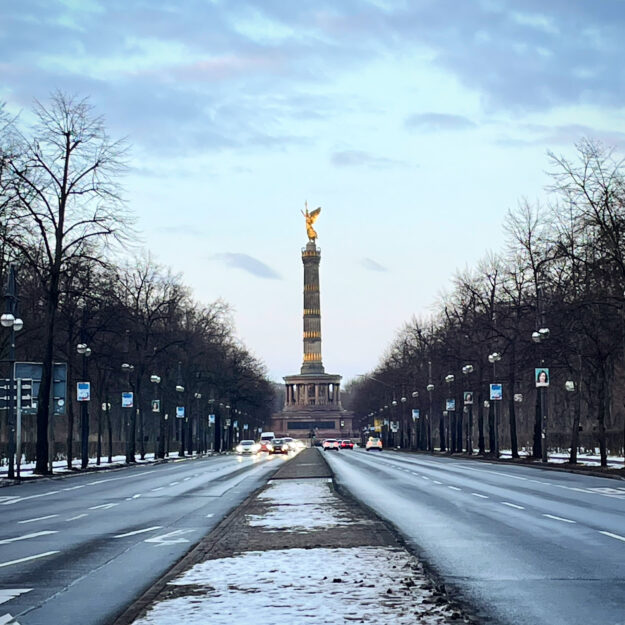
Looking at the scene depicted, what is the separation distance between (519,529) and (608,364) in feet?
159

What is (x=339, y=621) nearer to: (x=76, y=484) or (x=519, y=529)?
(x=519, y=529)

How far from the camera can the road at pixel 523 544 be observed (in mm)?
10148

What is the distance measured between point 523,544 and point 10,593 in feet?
25.5

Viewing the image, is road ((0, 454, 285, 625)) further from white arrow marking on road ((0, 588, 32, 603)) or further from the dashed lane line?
the dashed lane line

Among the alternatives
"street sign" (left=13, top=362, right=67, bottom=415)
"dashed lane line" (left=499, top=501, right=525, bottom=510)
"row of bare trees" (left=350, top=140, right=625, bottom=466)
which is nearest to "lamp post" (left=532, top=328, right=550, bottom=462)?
"row of bare trees" (left=350, top=140, right=625, bottom=466)

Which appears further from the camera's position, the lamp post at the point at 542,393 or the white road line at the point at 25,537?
the lamp post at the point at 542,393

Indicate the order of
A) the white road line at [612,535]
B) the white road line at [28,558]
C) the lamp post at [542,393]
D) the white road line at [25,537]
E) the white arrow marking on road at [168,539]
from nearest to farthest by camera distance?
the white road line at [28,558] → the white road line at [612,535] → the white arrow marking on road at [168,539] → the white road line at [25,537] → the lamp post at [542,393]

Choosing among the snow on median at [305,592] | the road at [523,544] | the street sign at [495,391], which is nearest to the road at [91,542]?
the snow on median at [305,592]

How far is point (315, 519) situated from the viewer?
64.6ft

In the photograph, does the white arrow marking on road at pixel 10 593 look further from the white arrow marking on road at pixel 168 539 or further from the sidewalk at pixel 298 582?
the white arrow marking on road at pixel 168 539

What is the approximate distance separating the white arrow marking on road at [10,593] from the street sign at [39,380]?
30149 millimetres

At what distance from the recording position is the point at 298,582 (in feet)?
36.2

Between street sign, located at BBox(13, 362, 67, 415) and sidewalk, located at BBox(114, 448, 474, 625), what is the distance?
24583 millimetres

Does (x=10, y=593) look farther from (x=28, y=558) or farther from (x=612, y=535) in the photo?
(x=612, y=535)
